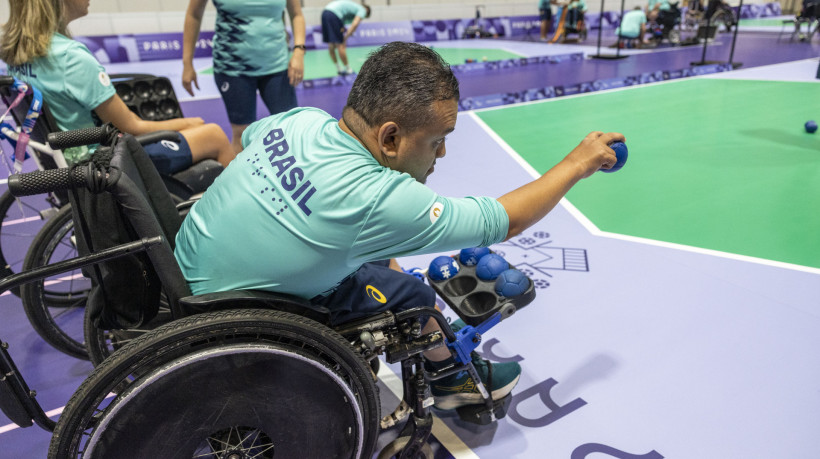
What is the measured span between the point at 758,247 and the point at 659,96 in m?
4.03

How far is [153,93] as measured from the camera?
97.2 inches

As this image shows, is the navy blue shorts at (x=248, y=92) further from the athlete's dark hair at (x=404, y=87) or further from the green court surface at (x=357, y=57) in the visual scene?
the green court surface at (x=357, y=57)

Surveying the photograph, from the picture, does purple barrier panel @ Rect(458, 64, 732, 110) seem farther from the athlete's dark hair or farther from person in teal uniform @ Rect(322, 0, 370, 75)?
the athlete's dark hair

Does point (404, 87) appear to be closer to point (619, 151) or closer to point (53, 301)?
point (619, 151)

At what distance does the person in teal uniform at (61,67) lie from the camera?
1732mm

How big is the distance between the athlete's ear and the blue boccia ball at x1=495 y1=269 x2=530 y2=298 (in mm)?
762

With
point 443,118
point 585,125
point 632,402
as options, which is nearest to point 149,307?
point 443,118

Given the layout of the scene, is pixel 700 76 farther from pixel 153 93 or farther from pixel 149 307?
pixel 149 307

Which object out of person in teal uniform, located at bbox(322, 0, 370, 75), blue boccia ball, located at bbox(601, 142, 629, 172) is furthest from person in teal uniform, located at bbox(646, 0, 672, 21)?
blue boccia ball, located at bbox(601, 142, 629, 172)

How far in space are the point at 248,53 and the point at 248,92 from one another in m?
0.21

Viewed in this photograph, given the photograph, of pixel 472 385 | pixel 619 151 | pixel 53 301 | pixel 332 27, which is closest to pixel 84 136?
pixel 53 301

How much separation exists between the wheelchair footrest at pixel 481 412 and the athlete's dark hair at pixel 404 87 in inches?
36.7

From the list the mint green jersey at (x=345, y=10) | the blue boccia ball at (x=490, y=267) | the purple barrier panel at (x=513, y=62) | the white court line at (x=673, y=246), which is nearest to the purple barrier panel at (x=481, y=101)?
the purple barrier panel at (x=513, y=62)

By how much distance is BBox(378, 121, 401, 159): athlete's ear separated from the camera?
109 cm
